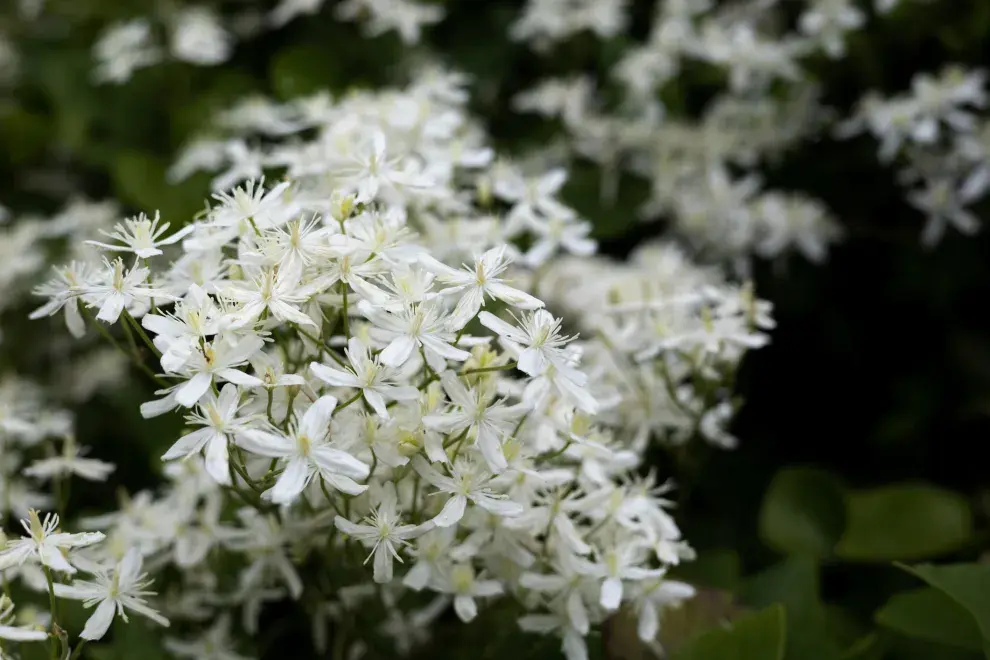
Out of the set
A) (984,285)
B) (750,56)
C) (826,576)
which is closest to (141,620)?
(826,576)

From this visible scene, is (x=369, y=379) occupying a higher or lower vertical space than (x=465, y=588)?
higher

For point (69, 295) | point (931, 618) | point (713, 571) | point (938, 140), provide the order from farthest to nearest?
point (938, 140) → point (713, 571) → point (931, 618) → point (69, 295)

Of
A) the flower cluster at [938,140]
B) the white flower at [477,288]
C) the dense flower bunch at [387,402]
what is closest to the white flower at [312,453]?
the dense flower bunch at [387,402]

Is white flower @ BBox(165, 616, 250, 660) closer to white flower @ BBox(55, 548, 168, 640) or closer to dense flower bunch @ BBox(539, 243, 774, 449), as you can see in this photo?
white flower @ BBox(55, 548, 168, 640)

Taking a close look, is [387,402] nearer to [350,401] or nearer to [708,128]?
[350,401]

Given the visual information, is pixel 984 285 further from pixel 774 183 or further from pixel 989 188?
pixel 774 183

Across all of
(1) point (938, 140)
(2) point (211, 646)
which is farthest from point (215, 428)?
(1) point (938, 140)
